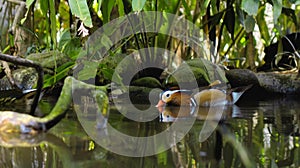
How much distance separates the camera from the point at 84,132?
1.10m

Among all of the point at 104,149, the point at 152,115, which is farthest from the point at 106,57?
the point at 104,149

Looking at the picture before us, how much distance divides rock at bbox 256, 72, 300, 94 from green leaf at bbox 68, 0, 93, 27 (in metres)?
1.37

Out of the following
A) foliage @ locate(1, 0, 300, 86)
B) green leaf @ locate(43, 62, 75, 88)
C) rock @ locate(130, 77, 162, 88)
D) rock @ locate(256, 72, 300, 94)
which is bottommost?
rock @ locate(256, 72, 300, 94)

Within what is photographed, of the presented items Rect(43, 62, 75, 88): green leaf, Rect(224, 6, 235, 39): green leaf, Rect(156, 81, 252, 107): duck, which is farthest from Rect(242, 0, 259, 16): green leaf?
Rect(224, 6, 235, 39): green leaf

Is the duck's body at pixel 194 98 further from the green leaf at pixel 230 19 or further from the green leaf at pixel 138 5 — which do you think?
the green leaf at pixel 230 19

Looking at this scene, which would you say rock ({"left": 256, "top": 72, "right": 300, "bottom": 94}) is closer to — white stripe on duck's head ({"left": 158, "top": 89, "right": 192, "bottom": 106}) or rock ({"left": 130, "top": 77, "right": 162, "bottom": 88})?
rock ({"left": 130, "top": 77, "right": 162, "bottom": 88})

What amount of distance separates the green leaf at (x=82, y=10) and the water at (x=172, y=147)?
320mm

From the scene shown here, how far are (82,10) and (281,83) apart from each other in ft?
4.92

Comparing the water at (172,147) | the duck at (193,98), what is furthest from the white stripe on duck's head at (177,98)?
the water at (172,147)

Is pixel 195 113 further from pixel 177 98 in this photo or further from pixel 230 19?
→ pixel 230 19

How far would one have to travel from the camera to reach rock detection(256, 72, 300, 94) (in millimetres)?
2521

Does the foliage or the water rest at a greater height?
the foliage

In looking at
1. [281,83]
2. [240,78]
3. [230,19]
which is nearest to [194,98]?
[240,78]

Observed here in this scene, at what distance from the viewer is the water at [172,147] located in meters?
0.79
